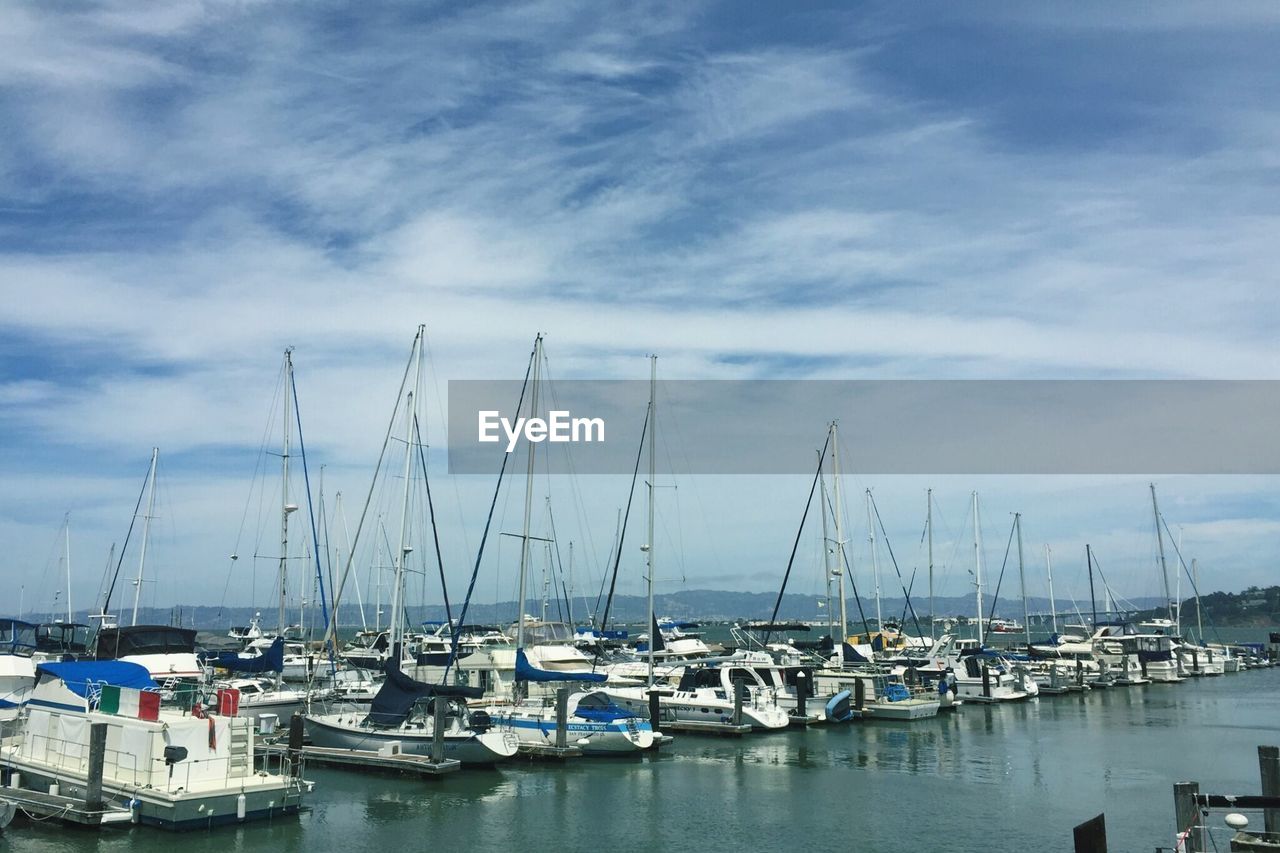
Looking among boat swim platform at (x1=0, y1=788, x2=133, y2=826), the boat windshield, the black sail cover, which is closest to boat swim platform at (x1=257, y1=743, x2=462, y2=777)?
the black sail cover

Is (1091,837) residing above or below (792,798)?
above

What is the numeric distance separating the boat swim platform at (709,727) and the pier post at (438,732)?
47.8ft

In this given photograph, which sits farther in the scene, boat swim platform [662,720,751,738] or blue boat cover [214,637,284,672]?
blue boat cover [214,637,284,672]

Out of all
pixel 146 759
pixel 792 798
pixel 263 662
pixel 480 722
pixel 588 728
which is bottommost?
pixel 792 798

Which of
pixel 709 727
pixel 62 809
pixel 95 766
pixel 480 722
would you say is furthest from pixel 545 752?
pixel 62 809

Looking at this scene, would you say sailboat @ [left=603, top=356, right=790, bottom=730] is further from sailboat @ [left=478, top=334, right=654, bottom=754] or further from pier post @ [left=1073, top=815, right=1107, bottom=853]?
pier post @ [left=1073, top=815, right=1107, bottom=853]

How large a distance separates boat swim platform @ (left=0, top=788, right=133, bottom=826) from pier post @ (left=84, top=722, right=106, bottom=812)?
135mm

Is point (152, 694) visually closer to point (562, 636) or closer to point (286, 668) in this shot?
point (286, 668)

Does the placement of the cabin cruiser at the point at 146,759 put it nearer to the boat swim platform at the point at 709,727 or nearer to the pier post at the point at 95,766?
the pier post at the point at 95,766

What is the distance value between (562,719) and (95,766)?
53.0 ft

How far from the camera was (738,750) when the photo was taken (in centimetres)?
4062

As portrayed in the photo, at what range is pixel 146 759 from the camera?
25250mm

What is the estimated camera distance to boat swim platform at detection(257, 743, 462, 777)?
106 ft

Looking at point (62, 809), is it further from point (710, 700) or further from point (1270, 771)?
point (710, 700)
